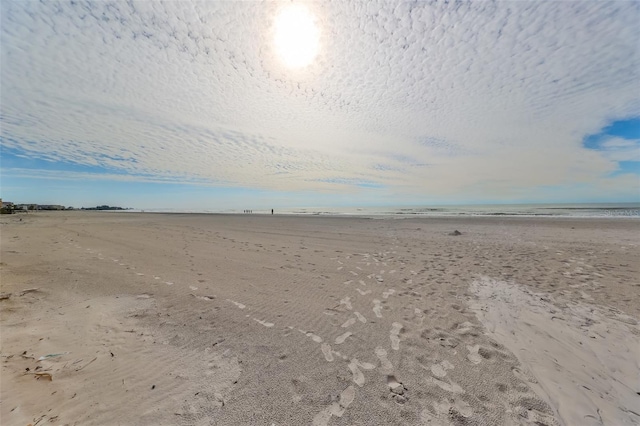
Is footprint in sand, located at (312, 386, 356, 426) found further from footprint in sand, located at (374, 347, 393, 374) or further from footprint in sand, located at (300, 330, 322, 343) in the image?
footprint in sand, located at (300, 330, 322, 343)

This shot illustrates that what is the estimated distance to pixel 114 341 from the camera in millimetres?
4465

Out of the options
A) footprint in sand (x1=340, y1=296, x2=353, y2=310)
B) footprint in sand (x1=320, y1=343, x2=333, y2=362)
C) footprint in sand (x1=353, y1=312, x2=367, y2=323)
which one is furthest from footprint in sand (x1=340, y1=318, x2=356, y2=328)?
footprint in sand (x1=320, y1=343, x2=333, y2=362)

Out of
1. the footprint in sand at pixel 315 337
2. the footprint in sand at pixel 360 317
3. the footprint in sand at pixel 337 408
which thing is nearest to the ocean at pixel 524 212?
the footprint in sand at pixel 360 317

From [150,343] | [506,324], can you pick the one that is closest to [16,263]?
[150,343]

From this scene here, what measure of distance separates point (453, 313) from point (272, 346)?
395cm

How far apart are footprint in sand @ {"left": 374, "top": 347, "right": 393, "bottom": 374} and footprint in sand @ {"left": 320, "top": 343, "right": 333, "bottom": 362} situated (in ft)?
2.48

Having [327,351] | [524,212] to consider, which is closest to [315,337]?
[327,351]

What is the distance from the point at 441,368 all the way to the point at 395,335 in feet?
3.37

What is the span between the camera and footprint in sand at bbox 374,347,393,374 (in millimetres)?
3779

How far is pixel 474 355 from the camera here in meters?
4.14

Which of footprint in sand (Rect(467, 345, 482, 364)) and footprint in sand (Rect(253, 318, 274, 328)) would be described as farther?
footprint in sand (Rect(253, 318, 274, 328))

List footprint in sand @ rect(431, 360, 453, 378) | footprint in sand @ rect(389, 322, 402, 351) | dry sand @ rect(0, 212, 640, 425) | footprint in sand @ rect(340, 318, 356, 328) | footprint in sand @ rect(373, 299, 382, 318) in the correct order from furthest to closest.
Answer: footprint in sand @ rect(373, 299, 382, 318) → footprint in sand @ rect(340, 318, 356, 328) → footprint in sand @ rect(389, 322, 402, 351) → footprint in sand @ rect(431, 360, 453, 378) → dry sand @ rect(0, 212, 640, 425)

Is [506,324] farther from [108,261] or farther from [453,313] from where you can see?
[108,261]

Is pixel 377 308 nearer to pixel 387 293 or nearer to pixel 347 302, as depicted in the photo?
pixel 347 302
